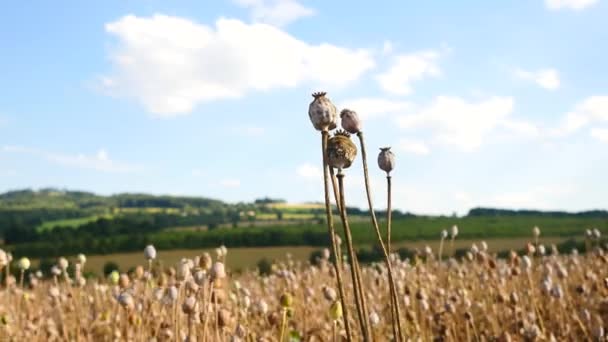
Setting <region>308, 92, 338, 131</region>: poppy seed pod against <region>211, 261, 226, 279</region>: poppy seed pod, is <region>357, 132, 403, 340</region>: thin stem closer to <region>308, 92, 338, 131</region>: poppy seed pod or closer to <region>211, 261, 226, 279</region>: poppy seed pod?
<region>308, 92, 338, 131</region>: poppy seed pod

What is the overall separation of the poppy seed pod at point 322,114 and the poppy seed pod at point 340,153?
0.05 m

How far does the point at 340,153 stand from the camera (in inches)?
63.2

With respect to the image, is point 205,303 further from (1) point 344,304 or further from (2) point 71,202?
(2) point 71,202

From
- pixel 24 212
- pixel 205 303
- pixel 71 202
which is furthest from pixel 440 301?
pixel 71 202

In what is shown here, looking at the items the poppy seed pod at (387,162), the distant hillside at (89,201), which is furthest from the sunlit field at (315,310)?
the distant hillside at (89,201)

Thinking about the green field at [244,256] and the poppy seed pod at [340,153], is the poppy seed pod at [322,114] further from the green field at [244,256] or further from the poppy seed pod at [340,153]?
the green field at [244,256]

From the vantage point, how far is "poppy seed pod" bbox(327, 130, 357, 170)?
5.27 ft

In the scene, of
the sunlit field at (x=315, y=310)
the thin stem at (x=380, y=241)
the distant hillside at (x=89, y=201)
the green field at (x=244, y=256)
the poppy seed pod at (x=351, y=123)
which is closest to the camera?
the thin stem at (x=380, y=241)

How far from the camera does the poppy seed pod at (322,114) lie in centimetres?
160

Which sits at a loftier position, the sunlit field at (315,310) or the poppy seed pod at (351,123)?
the poppy seed pod at (351,123)

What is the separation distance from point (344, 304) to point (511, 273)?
3.93 metres

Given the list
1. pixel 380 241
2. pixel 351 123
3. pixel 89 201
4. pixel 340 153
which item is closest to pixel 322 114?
pixel 340 153

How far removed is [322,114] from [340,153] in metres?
0.10

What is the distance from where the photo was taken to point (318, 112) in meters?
1.60
